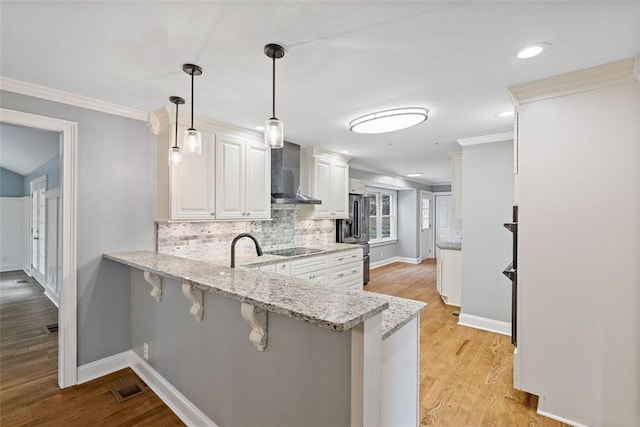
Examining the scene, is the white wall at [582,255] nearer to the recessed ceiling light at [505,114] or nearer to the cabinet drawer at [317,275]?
the recessed ceiling light at [505,114]

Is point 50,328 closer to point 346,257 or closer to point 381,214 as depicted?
point 346,257

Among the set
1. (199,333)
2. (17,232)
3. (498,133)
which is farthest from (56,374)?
(17,232)

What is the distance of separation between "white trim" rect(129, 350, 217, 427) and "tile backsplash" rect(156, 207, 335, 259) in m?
1.05

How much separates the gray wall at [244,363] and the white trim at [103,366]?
0.37 m

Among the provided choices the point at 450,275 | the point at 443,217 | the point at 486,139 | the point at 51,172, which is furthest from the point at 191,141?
the point at 443,217

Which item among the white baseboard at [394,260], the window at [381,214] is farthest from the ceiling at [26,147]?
Answer: the white baseboard at [394,260]

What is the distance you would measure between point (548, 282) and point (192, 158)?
125 inches

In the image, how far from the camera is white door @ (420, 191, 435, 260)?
890 centimetres

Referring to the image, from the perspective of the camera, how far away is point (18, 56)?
1.76m

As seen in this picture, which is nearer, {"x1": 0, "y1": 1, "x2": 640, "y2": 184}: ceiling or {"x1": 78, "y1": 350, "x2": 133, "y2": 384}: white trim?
{"x1": 0, "y1": 1, "x2": 640, "y2": 184}: ceiling

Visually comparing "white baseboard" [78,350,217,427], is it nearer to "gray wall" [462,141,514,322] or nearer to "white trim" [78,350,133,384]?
"white trim" [78,350,133,384]

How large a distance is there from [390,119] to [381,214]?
5.73 metres

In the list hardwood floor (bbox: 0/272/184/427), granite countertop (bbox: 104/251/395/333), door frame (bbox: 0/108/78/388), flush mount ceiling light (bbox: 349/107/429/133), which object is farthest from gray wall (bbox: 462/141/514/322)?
door frame (bbox: 0/108/78/388)

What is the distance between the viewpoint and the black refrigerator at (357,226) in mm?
5406
